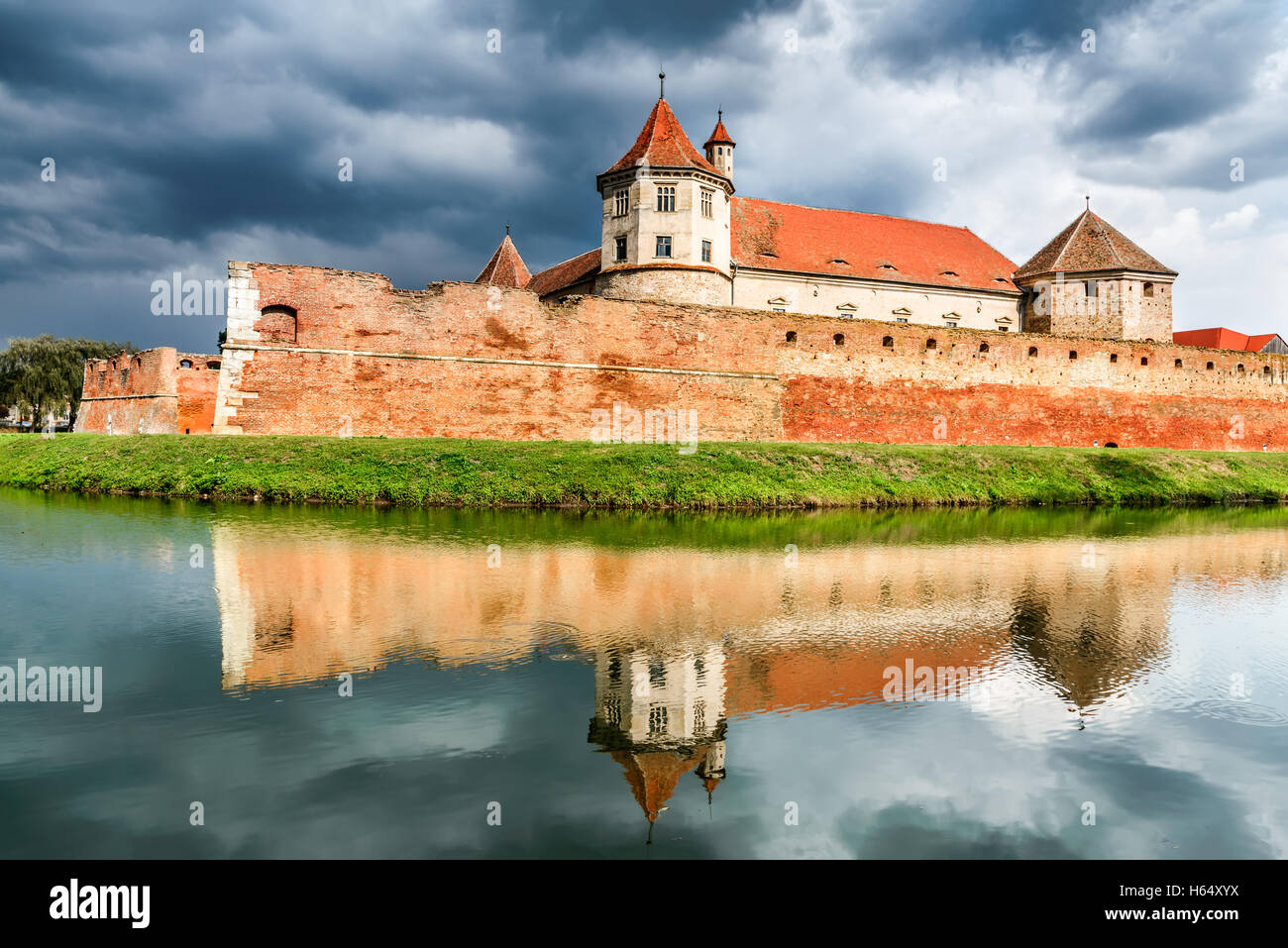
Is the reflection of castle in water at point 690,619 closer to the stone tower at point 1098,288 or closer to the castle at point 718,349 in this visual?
the castle at point 718,349

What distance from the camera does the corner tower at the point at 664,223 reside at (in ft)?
111

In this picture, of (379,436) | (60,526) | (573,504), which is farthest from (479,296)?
(60,526)

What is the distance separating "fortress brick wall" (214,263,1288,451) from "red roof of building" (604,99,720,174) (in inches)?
411

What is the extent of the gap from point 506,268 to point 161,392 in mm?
18886

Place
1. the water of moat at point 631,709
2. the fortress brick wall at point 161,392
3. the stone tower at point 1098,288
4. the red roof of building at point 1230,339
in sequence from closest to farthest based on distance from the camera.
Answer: the water of moat at point 631,709, the fortress brick wall at point 161,392, the stone tower at point 1098,288, the red roof of building at point 1230,339

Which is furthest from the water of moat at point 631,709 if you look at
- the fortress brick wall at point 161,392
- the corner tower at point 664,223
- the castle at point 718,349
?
the corner tower at point 664,223

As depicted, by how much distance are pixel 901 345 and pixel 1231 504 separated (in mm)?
10820

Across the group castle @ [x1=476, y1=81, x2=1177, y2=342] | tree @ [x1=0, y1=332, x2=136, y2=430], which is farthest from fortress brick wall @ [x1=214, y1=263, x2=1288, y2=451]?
tree @ [x1=0, y1=332, x2=136, y2=430]

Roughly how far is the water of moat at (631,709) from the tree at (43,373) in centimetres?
5510

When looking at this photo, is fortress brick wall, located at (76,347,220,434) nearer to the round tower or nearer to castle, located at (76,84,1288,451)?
castle, located at (76,84,1288,451)

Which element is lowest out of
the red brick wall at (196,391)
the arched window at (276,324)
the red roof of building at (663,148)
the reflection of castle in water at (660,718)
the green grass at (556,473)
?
the reflection of castle in water at (660,718)

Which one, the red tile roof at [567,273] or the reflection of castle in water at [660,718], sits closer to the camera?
the reflection of castle in water at [660,718]

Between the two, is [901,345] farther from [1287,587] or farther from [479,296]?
[1287,587]

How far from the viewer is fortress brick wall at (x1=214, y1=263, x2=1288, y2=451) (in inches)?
883
